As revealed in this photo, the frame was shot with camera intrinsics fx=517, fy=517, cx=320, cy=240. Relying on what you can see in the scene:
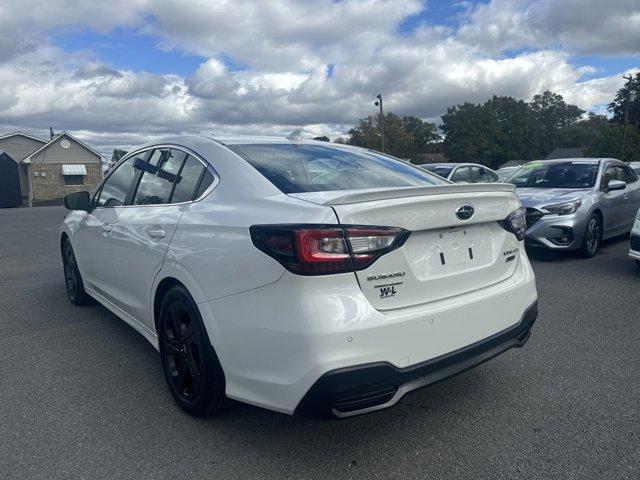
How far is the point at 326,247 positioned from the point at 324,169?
3.44 feet

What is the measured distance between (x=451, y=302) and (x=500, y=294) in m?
0.38

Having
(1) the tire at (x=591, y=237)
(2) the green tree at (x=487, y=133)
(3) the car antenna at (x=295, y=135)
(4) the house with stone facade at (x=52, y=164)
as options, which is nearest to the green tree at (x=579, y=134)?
(2) the green tree at (x=487, y=133)

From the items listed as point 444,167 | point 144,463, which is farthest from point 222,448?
point 444,167

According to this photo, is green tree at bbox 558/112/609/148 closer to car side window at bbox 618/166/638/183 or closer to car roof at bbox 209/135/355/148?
car side window at bbox 618/166/638/183

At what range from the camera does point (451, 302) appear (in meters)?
2.52

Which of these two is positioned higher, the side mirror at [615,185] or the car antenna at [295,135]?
the car antenna at [295,135]

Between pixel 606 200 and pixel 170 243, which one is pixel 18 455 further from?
pixel 606 200

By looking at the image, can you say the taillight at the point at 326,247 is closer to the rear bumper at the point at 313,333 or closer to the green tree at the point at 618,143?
the rear bumper at the point at 313,333

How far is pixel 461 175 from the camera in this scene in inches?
516

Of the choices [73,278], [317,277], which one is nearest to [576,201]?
[317,277]

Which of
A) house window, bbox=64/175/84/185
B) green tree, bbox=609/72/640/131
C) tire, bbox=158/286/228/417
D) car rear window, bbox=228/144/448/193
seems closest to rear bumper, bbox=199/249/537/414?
tire, bbox=158/286/228/417

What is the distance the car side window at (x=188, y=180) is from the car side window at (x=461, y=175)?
1028 cm

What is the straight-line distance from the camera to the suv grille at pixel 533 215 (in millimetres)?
Result: 7258

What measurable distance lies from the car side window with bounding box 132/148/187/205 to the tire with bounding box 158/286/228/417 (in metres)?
0.74
